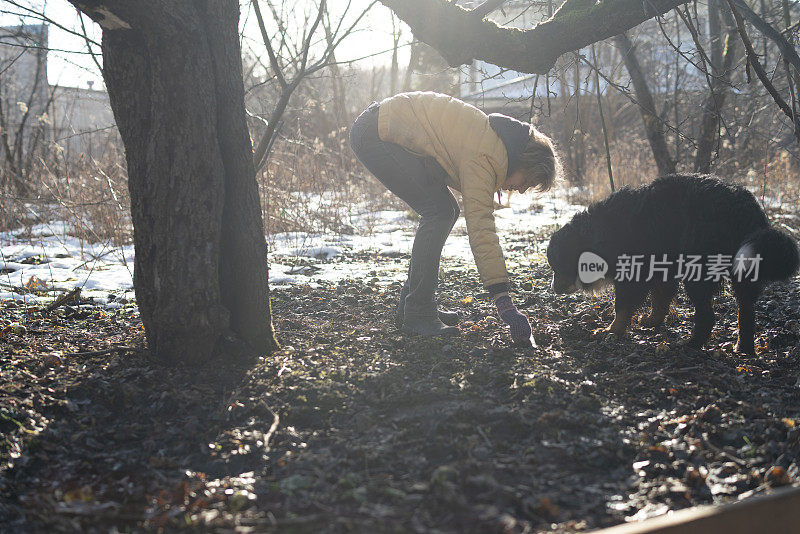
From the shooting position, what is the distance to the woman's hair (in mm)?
3367

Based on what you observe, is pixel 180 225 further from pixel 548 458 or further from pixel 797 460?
pixel 797 460

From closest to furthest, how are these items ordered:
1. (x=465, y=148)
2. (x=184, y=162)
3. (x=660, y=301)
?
(x=184, y=162), (x=465, y=148), (x=660, y=301)

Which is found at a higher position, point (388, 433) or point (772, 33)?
point (772, 33)

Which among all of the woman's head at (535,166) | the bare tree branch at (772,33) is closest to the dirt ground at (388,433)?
the woman's head at (535,166)

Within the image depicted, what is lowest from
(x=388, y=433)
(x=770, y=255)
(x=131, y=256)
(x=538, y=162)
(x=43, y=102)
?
(x=388, y=433)

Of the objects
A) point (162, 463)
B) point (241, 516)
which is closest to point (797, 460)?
point (241, 516)

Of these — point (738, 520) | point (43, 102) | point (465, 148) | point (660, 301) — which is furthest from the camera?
point (43, 102)

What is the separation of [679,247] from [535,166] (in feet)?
3.53

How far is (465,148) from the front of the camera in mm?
3350

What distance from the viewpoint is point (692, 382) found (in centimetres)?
304

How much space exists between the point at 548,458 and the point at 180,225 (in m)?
1.95

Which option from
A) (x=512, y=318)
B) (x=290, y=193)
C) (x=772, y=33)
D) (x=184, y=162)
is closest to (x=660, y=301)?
(x=512, y=318)

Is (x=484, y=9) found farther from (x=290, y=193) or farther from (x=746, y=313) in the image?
(x=290, y=193)

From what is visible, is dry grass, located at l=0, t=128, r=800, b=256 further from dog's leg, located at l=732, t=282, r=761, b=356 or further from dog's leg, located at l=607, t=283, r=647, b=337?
dog's leg, located at l=732, t=282, r=761, b=356
